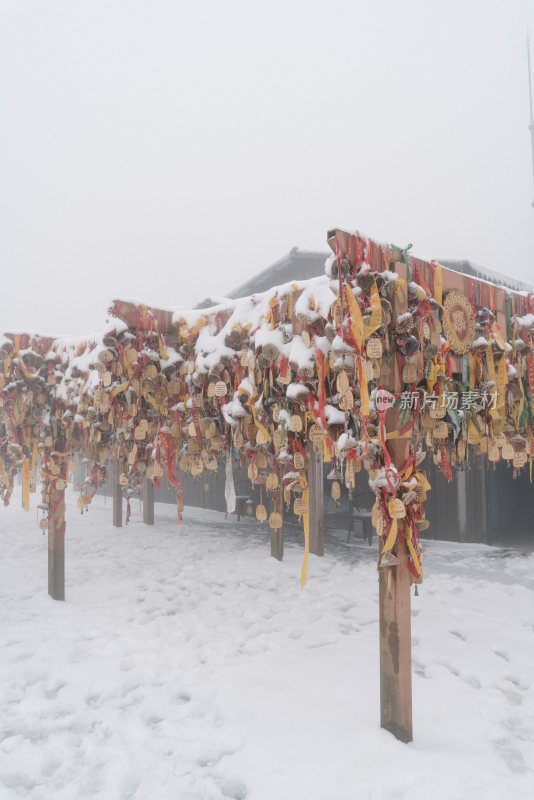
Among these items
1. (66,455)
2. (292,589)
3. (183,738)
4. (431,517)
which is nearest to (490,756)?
(183,738)

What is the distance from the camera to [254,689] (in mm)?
3357

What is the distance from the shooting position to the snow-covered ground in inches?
95.7

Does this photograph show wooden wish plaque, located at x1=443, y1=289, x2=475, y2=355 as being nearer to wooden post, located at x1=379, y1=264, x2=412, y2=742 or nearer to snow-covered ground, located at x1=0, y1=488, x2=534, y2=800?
wooden post, located at x1=379, y1=264, x2=412, y2=742

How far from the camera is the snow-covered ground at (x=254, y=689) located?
95.7 inches

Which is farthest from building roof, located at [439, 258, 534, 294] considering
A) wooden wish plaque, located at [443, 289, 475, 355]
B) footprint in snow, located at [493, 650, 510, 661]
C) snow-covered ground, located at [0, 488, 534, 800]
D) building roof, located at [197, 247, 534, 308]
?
footprint in snow, located at [493, 650, 510, 661]

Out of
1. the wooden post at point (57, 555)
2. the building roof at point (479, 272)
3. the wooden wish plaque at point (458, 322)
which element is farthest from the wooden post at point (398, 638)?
the building roof at point (479, 272)

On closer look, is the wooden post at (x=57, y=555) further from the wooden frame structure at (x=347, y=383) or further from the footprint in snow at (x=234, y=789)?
A: the footprint in snow at (x=234, y=789)

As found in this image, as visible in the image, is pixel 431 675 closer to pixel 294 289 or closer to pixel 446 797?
pixel 446 797

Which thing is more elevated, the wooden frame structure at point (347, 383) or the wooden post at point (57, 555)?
the wooden frame structure at point (347, 383)

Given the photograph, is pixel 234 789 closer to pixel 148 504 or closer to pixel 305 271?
pixel 148 504

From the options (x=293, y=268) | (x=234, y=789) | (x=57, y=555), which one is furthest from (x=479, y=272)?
(x=234, y=789)

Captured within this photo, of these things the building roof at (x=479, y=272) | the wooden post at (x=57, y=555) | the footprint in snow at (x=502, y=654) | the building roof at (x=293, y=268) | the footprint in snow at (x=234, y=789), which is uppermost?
the building roof at (x=293, y=268)

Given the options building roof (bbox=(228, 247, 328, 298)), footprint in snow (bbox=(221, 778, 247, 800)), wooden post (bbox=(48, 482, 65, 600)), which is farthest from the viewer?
building roof (bbox=(228, 247, 328, 298))

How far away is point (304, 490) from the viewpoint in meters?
2.91
